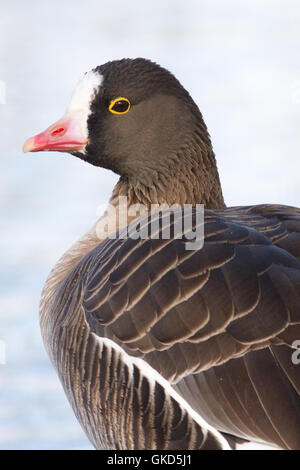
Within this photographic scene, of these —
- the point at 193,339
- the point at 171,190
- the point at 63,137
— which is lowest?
the point at 193,339

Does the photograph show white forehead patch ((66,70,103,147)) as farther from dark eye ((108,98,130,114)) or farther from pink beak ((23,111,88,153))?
dark eye ((108,98,130,114))

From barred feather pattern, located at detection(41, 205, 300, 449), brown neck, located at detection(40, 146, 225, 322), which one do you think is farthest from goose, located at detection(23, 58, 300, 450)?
brown neck, located at detection(40, 146, 225, 322)

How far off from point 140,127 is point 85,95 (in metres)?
0.35

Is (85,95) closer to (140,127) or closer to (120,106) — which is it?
(120,106)

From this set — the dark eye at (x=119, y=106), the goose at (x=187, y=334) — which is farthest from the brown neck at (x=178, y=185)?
the goose at (x=187, y=334)

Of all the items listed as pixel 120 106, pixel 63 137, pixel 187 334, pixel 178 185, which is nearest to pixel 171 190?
pixel 178 185

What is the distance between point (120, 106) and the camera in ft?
Result: 16.5

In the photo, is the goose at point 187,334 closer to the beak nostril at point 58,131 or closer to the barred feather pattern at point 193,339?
the barred feather pattern at point 193,339

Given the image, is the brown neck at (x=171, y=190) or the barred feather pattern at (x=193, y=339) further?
the brown neck at (x=171, y=190)

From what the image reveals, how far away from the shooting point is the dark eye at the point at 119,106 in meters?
5.02

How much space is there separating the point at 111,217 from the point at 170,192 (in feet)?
1.15

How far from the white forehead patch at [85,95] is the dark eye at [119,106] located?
0.12 meters

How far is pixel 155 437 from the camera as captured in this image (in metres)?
3.51

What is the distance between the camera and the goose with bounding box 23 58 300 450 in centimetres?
324
